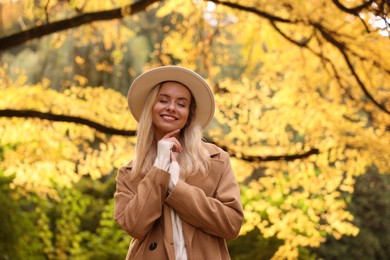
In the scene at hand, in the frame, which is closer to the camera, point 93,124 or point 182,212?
point 182,212

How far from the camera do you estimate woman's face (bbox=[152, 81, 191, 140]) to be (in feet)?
6.63

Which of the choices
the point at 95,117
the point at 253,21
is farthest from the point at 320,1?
the point at 95,117

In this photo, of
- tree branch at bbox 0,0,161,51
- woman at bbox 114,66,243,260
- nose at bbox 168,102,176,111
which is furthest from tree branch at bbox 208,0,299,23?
nose at bbox 168,102,176,111

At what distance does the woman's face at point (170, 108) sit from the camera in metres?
2.02

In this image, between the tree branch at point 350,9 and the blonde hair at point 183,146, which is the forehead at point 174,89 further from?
the tree branch at point 350,9

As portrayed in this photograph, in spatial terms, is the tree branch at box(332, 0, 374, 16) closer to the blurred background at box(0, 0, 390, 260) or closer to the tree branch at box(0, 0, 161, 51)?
the blurred background at box(0, 0, 390, 260)

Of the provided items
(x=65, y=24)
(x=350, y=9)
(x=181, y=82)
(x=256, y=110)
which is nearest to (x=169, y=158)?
(x=181, y=82)

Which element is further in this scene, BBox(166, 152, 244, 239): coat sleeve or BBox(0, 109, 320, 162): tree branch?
BBox(0, 109, 320, 162): tree branch

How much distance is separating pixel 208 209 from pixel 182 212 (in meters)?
0.07

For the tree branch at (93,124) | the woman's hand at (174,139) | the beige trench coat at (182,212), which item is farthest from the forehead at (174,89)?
the tree branch at (93,124)

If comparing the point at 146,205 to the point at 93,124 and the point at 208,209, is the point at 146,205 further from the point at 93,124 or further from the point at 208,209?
the point at 93,124

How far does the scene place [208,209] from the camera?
1.89 metres

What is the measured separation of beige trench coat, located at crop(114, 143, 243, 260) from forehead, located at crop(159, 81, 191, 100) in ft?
0.79

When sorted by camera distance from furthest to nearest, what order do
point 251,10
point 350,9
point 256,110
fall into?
point 256,110 → point 251,10 → point 350,9
